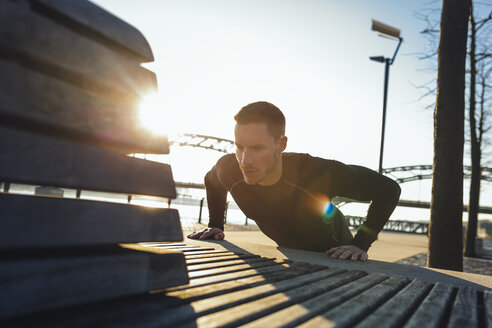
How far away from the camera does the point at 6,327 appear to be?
855 mm

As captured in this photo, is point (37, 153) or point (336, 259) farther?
point (336, 259)

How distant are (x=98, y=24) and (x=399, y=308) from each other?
151 cm

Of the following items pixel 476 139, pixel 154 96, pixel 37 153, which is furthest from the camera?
pixel 476 139

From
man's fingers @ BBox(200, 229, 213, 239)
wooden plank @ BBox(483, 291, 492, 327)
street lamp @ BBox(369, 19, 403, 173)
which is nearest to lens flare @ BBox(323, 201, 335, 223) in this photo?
man's fingers @ BBox(200, 229, 213, 239)

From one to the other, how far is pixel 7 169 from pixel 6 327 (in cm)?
40

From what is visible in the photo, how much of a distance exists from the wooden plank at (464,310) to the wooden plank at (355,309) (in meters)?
0.25

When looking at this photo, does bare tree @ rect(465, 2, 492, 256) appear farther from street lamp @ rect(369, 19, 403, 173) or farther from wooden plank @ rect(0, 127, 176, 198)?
wooden plank @ rect(0, 127, 176, 198)

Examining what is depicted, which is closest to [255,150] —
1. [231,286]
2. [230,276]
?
[230,276]

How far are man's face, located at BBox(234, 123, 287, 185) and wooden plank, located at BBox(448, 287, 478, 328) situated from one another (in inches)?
73.4

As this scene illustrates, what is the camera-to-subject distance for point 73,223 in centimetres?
103

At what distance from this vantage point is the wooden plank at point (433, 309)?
45.0 inches

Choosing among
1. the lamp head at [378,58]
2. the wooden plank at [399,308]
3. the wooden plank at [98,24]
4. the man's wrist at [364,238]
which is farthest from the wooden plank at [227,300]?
the lamp head at [378,58]

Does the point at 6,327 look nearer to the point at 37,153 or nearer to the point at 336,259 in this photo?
the point at 37,153

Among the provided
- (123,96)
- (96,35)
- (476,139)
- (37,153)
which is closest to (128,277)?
(37,153)
